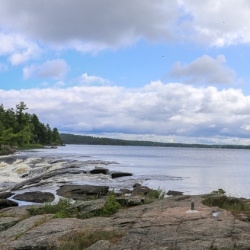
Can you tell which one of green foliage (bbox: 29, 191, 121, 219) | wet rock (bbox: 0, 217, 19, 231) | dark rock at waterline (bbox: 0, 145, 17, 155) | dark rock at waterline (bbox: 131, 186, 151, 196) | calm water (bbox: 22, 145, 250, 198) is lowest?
calm water (bbox: 22, 145, 250, 198)

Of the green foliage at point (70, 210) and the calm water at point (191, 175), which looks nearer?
the green foliage at point (70, 210)

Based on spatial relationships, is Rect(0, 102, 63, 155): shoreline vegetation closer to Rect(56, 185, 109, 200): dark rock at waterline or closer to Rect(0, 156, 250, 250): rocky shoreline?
Rect(56, 185, 109, 200): dark rock at waterline

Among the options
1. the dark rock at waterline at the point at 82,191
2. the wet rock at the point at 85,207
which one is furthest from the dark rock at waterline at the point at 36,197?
the wet rock at the point at 85,207

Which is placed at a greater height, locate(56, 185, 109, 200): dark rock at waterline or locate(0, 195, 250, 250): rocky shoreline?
locate(0, 195, 250, 250): rocky shoreline

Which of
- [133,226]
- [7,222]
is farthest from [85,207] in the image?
[133,226]

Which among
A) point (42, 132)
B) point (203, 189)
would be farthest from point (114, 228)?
point (42, 132)

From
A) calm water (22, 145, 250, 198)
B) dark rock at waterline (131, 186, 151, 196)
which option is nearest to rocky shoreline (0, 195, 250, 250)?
dark rock at waterline (131, 186, 151, 196)

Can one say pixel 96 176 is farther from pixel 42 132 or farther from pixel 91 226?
pixel 42 132

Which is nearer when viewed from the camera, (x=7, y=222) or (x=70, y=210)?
(x=7, y=222)

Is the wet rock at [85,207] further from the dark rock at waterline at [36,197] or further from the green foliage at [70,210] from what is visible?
the dark rock at waterline at [36,197]

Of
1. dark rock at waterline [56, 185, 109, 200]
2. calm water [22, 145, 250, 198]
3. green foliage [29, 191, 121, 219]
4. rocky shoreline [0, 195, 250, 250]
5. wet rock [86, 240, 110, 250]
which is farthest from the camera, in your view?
calm water [22, 145, 250, 198]

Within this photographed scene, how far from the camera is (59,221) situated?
10.8m

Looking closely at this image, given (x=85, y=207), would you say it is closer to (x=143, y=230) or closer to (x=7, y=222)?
(x=7, y=222)

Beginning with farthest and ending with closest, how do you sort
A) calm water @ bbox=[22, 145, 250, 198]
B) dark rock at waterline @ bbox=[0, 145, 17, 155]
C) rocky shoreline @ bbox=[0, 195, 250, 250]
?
dark rock at waterline @ bbox=[0, 145, 17, 155]
calm water @ bbox=[22, 145, 250, 198]
rocky shoreline @ bbox=[0, 195, 250, 250]
